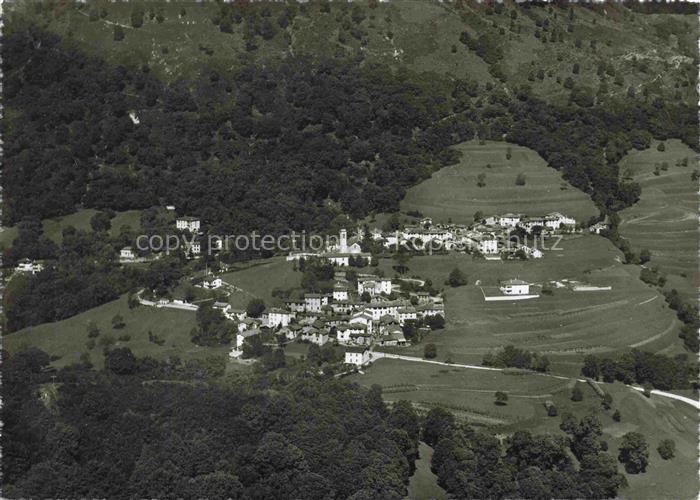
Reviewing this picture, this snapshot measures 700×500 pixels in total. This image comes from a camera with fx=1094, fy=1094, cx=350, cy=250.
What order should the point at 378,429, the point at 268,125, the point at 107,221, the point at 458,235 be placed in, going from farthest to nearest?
the point at 268,125, the point at 107,221, the point at 458,235, the point at 378,429

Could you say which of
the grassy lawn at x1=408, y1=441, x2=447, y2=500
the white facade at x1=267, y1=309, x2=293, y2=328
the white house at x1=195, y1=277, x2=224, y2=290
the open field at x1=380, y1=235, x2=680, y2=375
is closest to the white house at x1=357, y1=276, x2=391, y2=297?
the open field at x1=380, y1=235, x2=680, y2=375

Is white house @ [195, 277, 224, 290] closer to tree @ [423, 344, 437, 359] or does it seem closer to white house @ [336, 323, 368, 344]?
white house @ [336, 323, 368, 344]

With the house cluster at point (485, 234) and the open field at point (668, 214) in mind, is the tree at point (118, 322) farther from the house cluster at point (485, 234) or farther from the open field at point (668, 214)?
the open field at point (668, 214)

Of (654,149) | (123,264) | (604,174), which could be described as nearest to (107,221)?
(123,264)

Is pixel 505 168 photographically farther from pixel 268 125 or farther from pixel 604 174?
pixel 268 125

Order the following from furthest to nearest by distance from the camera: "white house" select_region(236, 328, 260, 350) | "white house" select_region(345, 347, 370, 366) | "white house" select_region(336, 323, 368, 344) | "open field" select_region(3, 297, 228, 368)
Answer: "open field" select_region(3, 297, 228, 368)
"white house" select_region(236, 328, 260, 350)
"white house" select_region(336, 323, 368, 344)
"white house" select_region(345, 347, 370, 366)

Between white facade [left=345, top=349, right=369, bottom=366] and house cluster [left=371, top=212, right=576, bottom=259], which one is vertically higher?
house cluster [left=371, top=212, right=576, bottom=259]

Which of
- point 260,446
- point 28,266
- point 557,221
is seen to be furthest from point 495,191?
point 260,446
